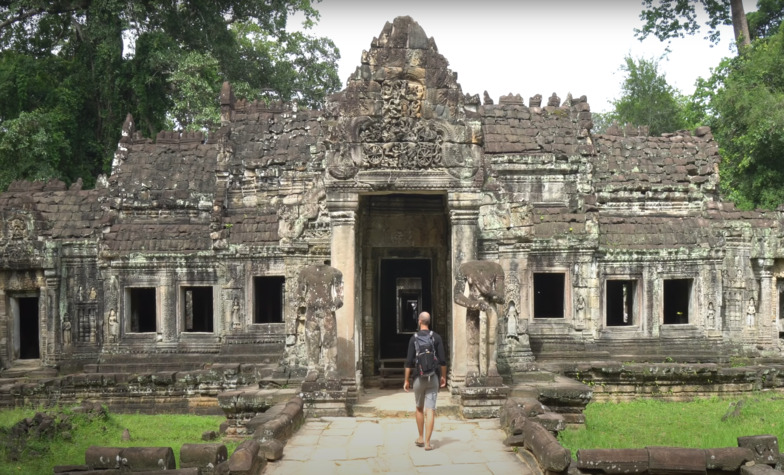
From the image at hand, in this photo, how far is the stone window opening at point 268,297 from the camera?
64.8ft

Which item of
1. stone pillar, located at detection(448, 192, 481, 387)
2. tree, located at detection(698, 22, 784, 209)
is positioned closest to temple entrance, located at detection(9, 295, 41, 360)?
stone pillar, located at detection(448, 192, 481, 387)

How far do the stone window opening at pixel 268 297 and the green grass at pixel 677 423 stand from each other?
8845 millimetres

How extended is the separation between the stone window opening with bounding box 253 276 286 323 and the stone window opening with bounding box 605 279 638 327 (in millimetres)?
9366

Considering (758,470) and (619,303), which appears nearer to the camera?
(758,470)

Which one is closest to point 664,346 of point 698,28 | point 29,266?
point 29,266

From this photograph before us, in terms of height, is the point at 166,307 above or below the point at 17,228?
below

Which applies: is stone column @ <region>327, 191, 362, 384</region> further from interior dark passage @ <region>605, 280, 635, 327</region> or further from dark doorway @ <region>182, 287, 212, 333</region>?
dark doorway @ <region>182, 287, 212, 333</region>

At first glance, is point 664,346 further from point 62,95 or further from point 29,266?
point 62,95

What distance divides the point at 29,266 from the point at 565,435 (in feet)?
46.5

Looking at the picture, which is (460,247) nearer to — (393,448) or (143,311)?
(393,448)

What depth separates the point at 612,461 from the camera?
782 centimetres

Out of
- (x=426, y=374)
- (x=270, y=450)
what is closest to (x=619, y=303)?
(x=426, y=374)

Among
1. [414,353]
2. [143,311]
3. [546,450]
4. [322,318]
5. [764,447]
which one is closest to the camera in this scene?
[546,450]

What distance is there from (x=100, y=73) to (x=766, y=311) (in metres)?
24.0
